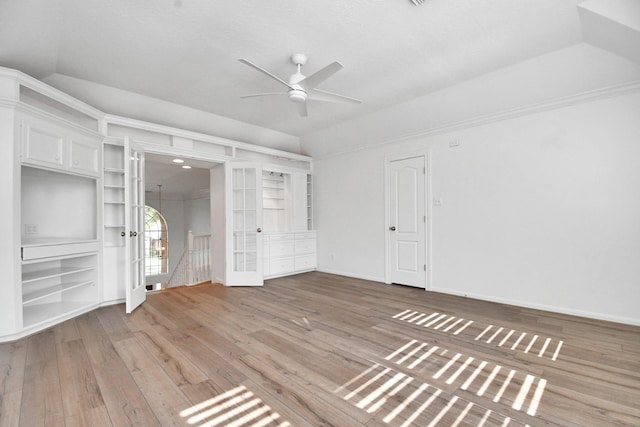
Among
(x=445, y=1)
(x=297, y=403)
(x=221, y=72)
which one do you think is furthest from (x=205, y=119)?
(x=297, y=403)

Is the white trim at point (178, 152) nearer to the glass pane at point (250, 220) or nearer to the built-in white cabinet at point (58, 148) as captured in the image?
the built-in white cabinet at point (58, 148)

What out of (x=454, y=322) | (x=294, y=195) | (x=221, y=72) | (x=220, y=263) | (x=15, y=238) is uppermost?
(x=221, y=72)

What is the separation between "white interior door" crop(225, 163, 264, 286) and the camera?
5070 millimetres

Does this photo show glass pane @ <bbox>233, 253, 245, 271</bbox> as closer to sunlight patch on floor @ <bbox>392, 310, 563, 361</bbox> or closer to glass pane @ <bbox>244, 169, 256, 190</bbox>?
glass pane @ <bbox>244, 169, 256, 190</bbox>

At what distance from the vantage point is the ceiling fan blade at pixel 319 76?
2.61 meters

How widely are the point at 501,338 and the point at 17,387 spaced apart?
4.02 meters

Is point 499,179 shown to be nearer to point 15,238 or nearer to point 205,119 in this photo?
point 205,119

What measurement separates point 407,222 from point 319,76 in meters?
3.05

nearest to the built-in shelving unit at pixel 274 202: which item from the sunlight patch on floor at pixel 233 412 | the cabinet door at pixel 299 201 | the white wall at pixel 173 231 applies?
the cabinet door at pixel 299 201

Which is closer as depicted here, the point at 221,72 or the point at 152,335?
the point at 152,335

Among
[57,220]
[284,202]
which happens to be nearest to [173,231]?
[284,202]

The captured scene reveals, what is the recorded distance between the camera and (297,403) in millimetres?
1823

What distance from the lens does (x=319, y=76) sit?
2.83 m

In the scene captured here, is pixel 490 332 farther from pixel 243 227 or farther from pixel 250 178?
pixel 250 178
